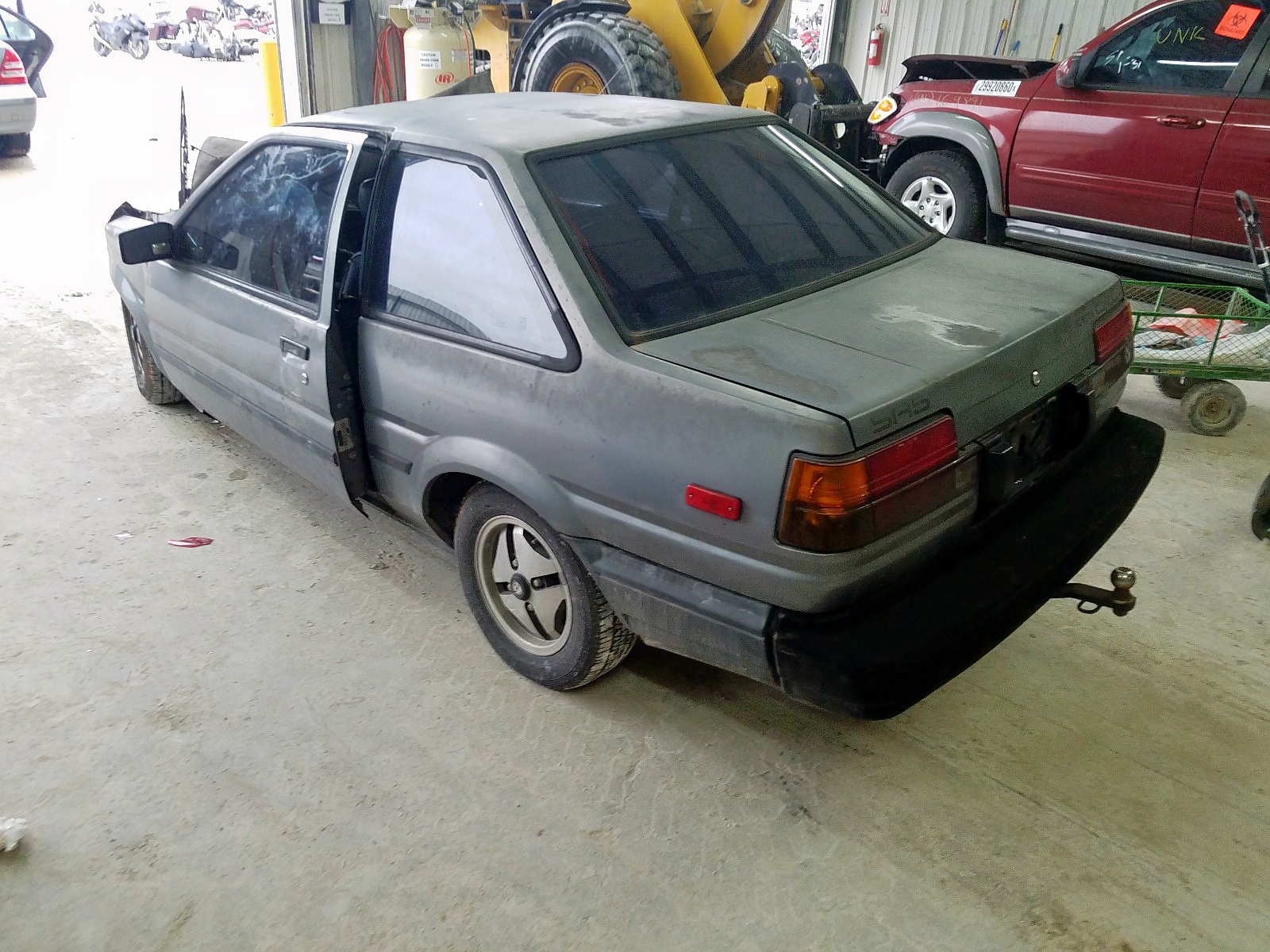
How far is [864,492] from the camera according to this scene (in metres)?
1.93

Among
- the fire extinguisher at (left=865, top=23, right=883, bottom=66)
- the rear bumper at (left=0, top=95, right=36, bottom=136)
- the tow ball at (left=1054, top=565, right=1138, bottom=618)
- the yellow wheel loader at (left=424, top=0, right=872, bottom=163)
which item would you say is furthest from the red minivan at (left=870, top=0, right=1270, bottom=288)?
the rear bumper at (left=0, top=95, right=36, bottom=136)

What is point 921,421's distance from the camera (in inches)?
79.4

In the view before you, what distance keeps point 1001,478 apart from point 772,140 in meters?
1.45

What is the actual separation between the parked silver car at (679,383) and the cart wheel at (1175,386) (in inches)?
85.5

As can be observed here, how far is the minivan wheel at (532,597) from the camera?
98.8 inches

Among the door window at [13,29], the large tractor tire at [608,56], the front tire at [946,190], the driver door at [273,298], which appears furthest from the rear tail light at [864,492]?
the door window at [13,29]

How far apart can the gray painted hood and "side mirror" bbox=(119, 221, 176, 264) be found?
7.44ft

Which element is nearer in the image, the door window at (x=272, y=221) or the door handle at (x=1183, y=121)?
the door window at (x=272, y=221)

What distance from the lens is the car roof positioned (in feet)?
8.63

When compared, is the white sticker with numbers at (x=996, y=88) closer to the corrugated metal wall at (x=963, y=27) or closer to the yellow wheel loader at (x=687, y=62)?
the yellow wheel loader at (x=687, y=62)

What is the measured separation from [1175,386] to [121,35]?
22538 millimetres

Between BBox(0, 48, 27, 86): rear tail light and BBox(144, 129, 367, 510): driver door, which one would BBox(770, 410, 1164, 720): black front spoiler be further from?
BBox(0, 48, 27, 86): rear tail light

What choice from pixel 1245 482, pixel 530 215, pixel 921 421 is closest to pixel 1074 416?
pixel 921 421

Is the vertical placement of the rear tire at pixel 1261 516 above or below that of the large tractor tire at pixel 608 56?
below
